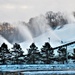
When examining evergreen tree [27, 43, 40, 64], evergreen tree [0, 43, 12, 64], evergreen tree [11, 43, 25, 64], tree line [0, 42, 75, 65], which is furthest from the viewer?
evergreen tree [11, 43, 25, 64]

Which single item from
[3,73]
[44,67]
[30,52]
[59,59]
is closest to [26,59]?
[30,52]

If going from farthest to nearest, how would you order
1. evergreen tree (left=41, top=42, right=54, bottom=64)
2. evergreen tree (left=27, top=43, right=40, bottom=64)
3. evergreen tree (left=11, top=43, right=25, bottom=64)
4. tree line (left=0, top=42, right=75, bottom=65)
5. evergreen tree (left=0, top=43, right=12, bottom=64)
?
evergreen tree (left=11, top=43, right=25, bottom=64)
evergreen tree (left=27, top=43, right=40, bottom=64)
evergreen tree (left=41, top=42, right=54, bottom=64)
tree line (left=0, top=42, right=75, bottom=65)
evergreen tree (left=0, top=43, right=12, bottom=64)

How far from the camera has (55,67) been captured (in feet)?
167

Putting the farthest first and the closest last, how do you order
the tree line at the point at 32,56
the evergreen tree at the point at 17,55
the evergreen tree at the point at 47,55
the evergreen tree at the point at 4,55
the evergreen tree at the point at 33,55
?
the evergreen tree at the point at 17,55 < the evergreen tree at the point at 33,55 < the evergreen tree at the point at 47,55 < the tree line at the point at 32,56 < the evergreen tree at the point at 4,55

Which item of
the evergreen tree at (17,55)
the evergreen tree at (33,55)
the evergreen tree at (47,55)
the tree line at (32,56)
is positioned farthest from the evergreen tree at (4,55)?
the evergreen tree at (47,55)

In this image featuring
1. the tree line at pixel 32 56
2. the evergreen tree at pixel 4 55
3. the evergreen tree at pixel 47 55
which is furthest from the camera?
the evergreen tree at pixel 47 55

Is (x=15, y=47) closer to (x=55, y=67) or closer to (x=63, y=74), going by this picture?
(x=55, y=67)

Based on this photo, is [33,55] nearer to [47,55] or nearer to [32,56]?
[32,56]

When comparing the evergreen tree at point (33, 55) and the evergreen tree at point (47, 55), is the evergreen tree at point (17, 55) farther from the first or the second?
the evergreen tree at point (47, 55)

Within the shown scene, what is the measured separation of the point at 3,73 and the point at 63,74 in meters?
6.49

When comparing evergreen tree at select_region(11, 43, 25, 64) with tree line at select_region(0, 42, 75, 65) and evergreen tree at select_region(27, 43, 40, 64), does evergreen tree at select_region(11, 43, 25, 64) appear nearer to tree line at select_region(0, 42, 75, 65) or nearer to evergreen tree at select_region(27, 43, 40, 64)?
tree line at select_region(0, 42, 75, 65)

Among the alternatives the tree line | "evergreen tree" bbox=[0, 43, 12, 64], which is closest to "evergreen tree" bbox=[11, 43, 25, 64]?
the tree line

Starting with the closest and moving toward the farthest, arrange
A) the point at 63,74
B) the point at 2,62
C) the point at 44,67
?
1. the point at 63,74
2. the point at 44,67
3. the point at 2,62

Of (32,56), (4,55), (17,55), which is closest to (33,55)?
(32,56)
